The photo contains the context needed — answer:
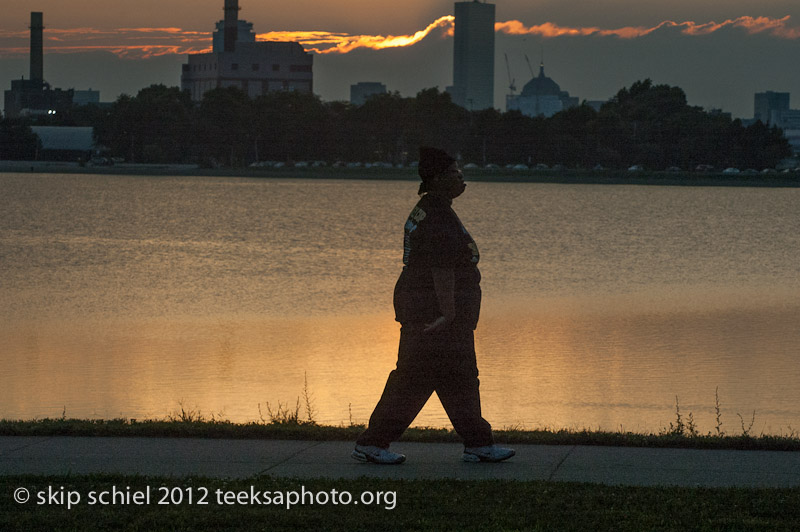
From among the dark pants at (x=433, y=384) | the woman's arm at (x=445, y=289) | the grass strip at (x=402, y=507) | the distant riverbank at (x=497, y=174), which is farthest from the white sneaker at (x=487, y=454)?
the distant riverbank at (x=497, y=174)

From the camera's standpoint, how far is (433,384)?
8.98 metres

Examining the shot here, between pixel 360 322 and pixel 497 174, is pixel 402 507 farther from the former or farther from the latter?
pixel 497 174

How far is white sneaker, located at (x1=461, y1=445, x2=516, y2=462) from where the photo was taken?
29.4 ft

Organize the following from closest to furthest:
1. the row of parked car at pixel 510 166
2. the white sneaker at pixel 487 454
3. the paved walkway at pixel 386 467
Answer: the paved walkway at pixel 386 467
the white sneaker at pixel 487 454
the row of parked car at pixel 510 166

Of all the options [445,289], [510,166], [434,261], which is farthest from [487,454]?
[510,166]

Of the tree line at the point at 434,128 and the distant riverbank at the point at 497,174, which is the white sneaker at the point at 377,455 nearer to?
the distant riverbank at the point at 497,174

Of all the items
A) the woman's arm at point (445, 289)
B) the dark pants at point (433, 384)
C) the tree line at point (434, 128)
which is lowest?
the dark pants at point (433, 384)

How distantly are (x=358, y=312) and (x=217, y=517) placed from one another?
22078 millimetres

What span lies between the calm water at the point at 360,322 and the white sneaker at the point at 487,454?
15.1 ft

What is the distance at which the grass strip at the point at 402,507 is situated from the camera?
7129 millimetres

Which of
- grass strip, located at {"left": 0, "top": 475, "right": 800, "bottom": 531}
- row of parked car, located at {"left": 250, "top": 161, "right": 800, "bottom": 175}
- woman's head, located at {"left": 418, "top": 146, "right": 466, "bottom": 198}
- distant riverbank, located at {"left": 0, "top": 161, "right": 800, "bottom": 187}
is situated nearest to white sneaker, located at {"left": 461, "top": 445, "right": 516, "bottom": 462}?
grass strip, located at {"left": 0, "top": 475, "right": 800, "bottom": 531}

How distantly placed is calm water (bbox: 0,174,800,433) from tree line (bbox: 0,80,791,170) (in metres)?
106

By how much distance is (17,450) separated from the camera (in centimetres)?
939

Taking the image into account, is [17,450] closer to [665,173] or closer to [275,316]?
[275,316]
